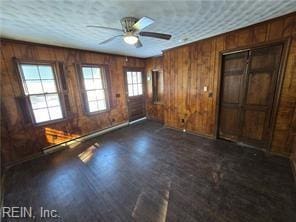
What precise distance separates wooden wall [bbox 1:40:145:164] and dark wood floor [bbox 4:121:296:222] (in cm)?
44

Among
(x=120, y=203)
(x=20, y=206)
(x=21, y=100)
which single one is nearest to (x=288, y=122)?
(x=120, y=203)

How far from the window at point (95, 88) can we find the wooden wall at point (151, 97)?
1892 mm

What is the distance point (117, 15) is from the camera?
6.27 feet

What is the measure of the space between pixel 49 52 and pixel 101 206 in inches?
138

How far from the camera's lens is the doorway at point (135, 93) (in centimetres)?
500

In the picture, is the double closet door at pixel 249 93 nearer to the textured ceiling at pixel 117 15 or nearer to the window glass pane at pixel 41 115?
the textured ceiling at pixel 117 15

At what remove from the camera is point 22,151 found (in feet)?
9.53

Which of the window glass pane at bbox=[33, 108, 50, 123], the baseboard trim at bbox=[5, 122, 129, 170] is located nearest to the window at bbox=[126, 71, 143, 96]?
the baseboard trim at bbox=[5, 122, 129, 170]

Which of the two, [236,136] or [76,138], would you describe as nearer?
[236,136]

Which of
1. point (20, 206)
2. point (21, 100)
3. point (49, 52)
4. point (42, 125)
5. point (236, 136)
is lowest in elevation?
point (20, 206)

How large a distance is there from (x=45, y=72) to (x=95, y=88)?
129 centimetres

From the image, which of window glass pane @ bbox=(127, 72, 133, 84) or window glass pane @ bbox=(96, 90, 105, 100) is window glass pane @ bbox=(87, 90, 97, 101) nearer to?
window glass pane @ bbox=(96, 90, 105, 100)

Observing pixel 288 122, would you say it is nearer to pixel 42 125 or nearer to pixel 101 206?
pixel 101 206

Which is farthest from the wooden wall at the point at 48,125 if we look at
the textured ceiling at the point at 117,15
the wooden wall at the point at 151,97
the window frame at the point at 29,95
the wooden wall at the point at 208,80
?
the wooden wall at the point at 208,80
